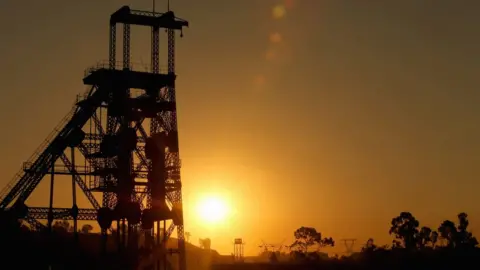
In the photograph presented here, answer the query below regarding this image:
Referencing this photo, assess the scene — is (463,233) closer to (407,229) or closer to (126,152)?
(407,229)

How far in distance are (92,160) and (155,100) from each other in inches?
418

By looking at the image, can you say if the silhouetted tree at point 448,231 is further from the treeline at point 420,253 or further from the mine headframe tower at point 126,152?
the mine headframe tower at point 126,152

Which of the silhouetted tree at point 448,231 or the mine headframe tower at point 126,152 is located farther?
the silhouetted tree at point 448,231

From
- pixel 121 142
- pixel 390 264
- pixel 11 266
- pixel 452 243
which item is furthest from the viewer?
pixel 452 243

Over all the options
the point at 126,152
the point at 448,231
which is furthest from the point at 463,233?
the point at 126,152

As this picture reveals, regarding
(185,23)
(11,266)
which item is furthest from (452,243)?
(11,266)

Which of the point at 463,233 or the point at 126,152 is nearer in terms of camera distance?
the point at 126,152

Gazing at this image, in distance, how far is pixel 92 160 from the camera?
97.1 metres

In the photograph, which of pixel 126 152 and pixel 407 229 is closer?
pixel 126 152

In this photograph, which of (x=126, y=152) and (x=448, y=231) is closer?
(x=126, y=152)

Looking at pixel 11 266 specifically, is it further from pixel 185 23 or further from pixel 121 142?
pixel 185 23

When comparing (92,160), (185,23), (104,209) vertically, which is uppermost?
(185,23)


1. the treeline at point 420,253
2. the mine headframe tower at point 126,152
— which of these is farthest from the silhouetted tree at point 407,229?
the mine headframe tower at point 126,152

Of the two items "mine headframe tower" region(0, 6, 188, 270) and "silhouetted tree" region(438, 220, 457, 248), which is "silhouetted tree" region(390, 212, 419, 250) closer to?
"silhouetted tree" region(438, 220, 457, 248)
